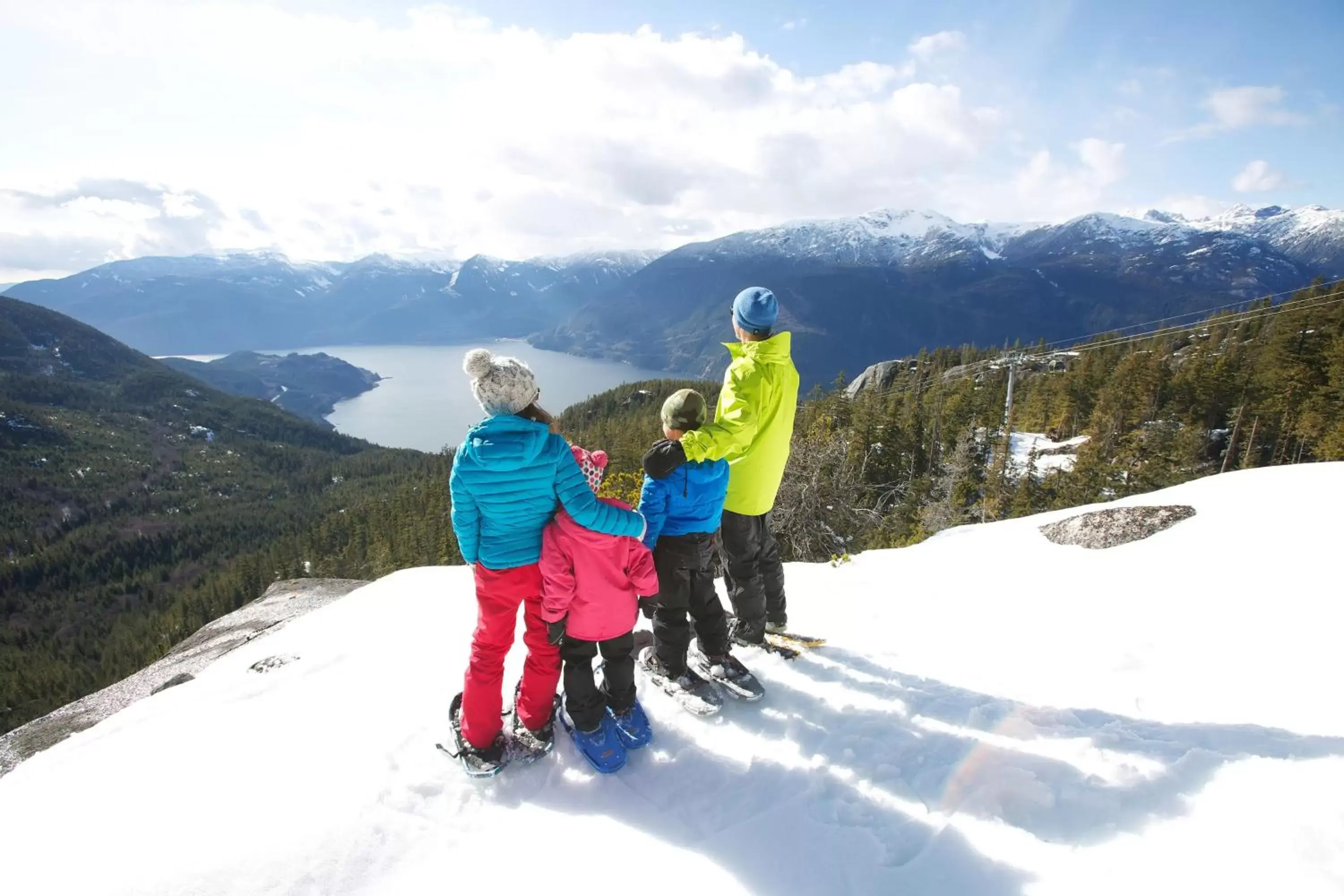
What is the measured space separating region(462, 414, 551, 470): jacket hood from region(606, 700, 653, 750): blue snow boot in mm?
1877

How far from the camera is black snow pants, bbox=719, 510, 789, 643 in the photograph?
4.41 meters

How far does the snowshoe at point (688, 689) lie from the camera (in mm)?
3959

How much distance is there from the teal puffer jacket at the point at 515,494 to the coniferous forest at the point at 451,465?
544 cm

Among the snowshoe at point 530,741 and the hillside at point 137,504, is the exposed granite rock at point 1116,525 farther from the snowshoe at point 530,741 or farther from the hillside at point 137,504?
the hillside at point 137,504

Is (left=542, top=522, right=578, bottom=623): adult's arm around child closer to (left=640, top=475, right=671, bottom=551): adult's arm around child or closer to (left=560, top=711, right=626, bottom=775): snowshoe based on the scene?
(left=640, top=475, right=671, bottom=551): adult's arm around child

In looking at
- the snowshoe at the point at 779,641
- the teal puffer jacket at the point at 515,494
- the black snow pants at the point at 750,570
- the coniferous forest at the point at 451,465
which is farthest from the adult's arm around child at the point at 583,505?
the coniferous forest at the point at 451,465

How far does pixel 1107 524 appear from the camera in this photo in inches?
249

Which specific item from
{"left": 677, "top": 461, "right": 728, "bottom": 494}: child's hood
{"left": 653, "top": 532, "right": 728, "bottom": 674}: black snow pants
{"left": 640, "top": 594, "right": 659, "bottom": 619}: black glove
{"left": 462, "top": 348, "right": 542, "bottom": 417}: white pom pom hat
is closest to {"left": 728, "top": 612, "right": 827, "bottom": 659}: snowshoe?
{"left": 653, "top": 532, "right": 728, "bottom": 674}: black snow pants

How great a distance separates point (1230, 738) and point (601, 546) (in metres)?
3.77

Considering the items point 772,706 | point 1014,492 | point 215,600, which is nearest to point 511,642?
point 772,706

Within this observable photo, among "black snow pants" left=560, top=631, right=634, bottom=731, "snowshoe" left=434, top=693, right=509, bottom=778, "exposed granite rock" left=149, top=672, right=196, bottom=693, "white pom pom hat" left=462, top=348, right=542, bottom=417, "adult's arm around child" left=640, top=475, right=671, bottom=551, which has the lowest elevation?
"exposed granite rock" left=149, top=672, right=196, bottom=693

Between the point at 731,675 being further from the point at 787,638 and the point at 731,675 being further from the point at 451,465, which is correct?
the point at 451,465

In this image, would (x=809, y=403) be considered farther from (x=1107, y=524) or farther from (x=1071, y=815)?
(x=1071, y=815)

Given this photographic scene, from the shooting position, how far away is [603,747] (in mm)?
3561
